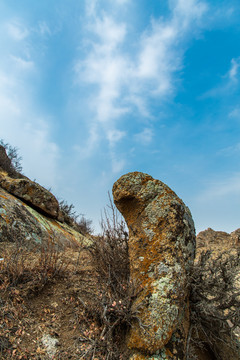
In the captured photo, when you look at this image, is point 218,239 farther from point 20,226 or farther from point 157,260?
point 20,226

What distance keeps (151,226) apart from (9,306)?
7.10 ft

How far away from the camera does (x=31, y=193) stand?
7133 millimetres

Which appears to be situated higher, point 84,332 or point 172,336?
point 172,336

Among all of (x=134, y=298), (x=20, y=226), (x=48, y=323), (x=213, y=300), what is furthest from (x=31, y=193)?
(x=213, y=300)

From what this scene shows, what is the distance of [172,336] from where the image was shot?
242 centimetres

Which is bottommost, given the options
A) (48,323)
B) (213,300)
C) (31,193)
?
(48,323)

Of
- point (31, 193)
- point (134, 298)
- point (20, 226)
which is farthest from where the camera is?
point (31, 193)

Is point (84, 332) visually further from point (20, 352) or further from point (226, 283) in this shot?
point (226, 283)

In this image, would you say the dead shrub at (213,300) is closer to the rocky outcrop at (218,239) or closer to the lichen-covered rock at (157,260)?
the lichen-covered rock at (157,260)

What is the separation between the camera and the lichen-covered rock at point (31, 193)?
686cm

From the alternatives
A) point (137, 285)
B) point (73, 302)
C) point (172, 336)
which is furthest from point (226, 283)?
point (73, 302)

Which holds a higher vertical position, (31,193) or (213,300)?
(31,193)

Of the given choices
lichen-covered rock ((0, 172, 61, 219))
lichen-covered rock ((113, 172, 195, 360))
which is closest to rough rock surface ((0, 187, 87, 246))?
lichen-covered rock ((0, 172, 61, 219))

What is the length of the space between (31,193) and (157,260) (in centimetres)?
581
